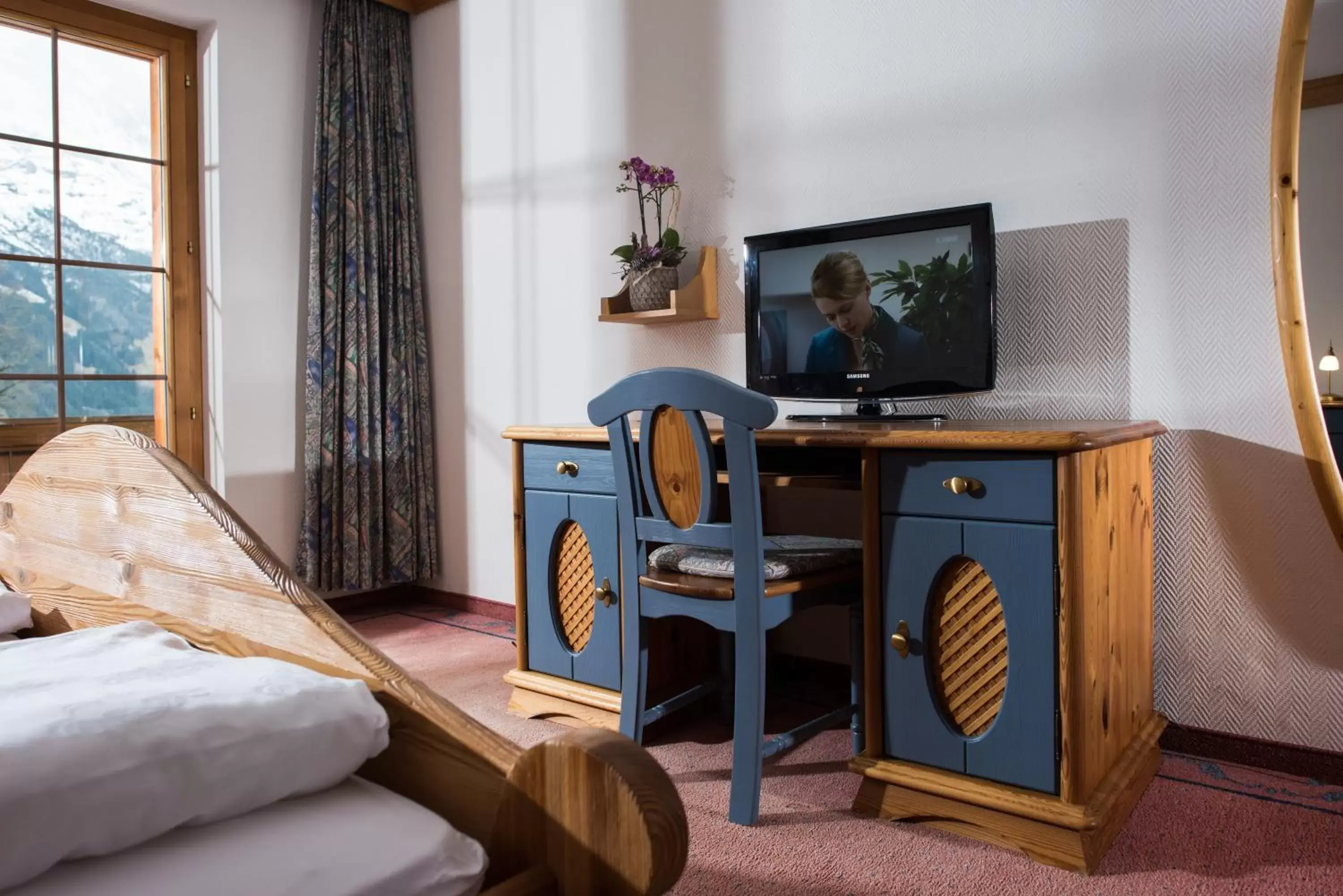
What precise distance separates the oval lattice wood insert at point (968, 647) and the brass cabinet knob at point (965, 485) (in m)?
0.13

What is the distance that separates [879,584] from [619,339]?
1512 millimetres

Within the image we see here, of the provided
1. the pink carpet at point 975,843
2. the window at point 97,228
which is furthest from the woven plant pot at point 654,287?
the window at point 97,228

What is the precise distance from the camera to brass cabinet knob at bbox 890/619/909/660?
6.00 feet

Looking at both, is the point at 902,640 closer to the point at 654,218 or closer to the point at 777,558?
the point at 777,558

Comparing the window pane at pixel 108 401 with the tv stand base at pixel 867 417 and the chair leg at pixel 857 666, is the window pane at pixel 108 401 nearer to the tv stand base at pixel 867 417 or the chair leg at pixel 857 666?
the tv stand base at pixel 867 417

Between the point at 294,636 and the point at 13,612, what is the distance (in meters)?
0.63

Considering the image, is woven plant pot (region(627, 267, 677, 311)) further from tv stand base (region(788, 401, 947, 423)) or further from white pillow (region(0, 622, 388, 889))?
white pillow (region(0, 622, 388, 889))

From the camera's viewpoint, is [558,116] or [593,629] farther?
[558,116]

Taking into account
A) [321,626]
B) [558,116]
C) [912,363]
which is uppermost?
[558,116]

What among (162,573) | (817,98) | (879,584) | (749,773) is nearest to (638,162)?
(817,98)

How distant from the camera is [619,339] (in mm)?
3131

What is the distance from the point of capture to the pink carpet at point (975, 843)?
62.0 inches

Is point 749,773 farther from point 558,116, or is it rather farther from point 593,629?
point 558,116

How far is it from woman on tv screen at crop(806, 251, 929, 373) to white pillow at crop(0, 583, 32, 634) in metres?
1.76
